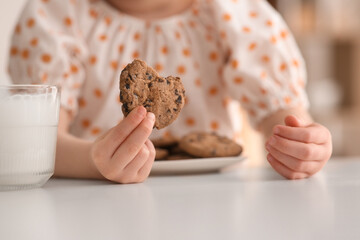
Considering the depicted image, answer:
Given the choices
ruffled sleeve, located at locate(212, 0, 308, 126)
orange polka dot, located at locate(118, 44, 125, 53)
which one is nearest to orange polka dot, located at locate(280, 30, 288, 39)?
ruffled sleeve, located at locate(212, 0, 308, 126)

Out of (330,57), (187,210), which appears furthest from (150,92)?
(330,57)

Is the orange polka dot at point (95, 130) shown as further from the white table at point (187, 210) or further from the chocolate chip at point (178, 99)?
the chocolate chip at point (178, 99)

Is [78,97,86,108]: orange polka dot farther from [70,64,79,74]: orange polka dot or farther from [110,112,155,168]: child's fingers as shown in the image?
[110,112,155,168]: child's fingers

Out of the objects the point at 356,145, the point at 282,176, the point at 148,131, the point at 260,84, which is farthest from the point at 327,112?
the point at 148,131

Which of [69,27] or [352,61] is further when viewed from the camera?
[352,61]

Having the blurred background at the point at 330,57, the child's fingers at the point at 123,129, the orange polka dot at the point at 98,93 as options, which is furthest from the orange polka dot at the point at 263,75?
the blurred background at the point at 330,57

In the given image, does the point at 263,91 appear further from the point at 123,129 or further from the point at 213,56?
the point at 123,129

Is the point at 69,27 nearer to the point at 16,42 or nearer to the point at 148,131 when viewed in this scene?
the point at 16,42
